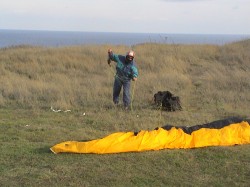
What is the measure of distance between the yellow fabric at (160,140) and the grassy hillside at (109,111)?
147mm

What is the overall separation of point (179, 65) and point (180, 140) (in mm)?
11591

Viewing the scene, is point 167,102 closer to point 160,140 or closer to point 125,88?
point 125,88

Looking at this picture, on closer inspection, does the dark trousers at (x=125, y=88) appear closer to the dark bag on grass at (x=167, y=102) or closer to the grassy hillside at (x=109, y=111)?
the grassy hillside at (x=109, y=111)

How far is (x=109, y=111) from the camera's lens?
10.6m

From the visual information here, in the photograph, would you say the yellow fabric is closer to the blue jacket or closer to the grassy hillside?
the grassy hillside

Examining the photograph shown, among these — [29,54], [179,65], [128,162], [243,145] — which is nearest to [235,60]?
[179,65]

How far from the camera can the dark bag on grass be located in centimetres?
1086

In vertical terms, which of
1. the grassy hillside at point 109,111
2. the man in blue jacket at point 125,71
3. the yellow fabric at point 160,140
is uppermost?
the man in blue jacket at point 125,71

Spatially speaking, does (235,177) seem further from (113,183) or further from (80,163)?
(80,163)

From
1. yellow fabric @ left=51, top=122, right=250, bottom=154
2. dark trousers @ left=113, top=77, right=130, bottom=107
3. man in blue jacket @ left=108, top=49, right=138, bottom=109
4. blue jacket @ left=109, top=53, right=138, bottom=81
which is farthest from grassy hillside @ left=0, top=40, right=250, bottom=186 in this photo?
blue jacket @ left=109, top=53, right=138, bottom=81

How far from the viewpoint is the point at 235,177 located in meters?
5.99

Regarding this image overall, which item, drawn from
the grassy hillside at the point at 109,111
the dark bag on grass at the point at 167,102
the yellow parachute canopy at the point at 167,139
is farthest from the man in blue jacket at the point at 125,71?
the yellow parachute canopy at the point at 167,139

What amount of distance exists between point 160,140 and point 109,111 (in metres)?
A: 3.69

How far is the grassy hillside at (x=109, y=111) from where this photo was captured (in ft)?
19.7
